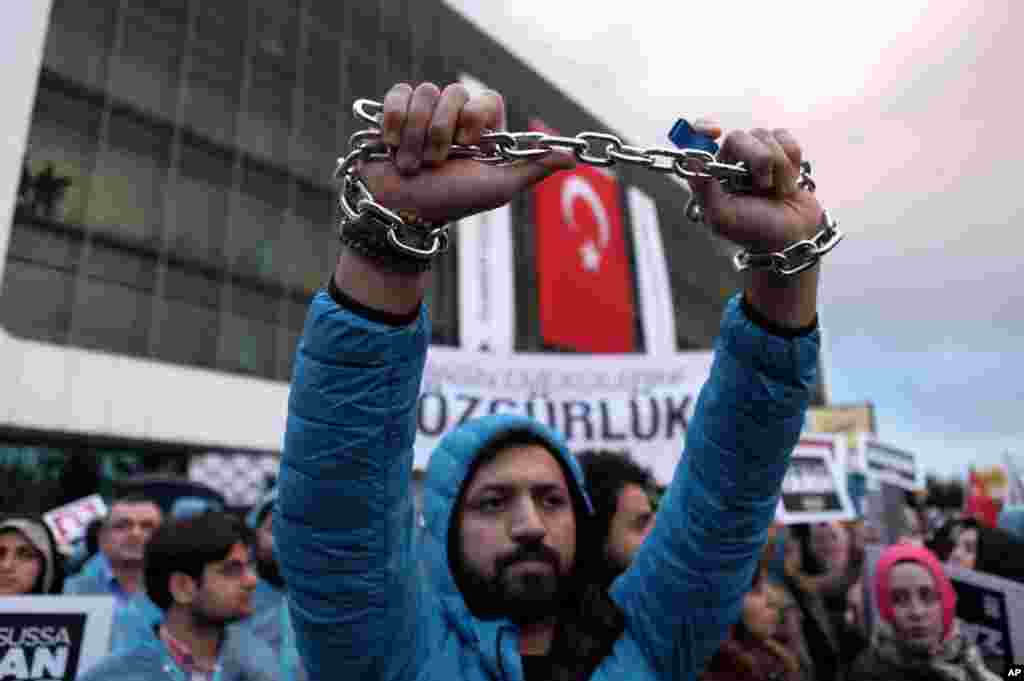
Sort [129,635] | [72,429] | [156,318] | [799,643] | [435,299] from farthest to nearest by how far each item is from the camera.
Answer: [435,299] → [156,318] → [72,429] → [799,643] → [129,635]

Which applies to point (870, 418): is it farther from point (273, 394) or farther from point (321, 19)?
point (321, 19)

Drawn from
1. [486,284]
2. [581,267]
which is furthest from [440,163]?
[581,267]

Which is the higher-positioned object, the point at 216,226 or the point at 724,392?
the point at 216,226

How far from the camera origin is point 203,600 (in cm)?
278

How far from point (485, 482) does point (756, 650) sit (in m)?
1.64

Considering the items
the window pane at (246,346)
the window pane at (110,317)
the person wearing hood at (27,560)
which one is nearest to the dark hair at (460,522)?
the person wearing hood at (27,560)

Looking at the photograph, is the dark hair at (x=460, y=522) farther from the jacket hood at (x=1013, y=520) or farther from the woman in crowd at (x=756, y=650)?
the jacket hood at (x=1013, y=520)

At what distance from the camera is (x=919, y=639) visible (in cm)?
276

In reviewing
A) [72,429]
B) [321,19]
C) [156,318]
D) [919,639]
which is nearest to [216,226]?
[156,318]

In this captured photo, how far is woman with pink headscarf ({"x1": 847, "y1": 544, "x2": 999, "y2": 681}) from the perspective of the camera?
269 centimetres

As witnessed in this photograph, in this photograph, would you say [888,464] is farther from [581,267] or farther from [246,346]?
[246,346]

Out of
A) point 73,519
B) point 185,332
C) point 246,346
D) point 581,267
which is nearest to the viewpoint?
point 73,519

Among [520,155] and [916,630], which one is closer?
[520,155]

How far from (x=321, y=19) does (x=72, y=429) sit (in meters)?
11.1
